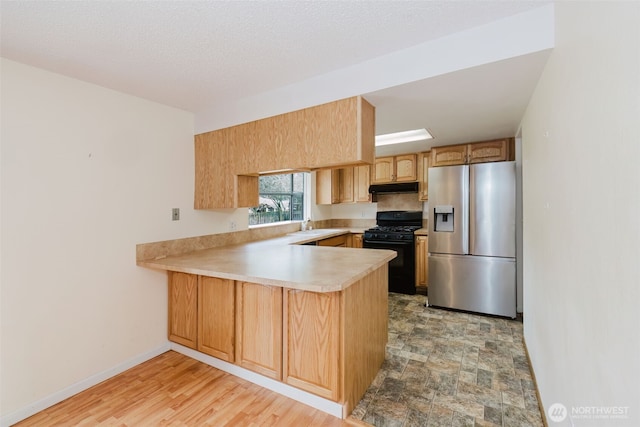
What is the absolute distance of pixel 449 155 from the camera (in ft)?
12.5

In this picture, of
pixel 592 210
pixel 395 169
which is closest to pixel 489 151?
pixel 395 169

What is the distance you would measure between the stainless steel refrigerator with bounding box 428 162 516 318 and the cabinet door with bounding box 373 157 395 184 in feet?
3.48

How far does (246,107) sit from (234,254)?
53.9 inches

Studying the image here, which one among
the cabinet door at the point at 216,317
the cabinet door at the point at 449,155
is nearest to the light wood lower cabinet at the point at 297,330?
the cabinet door at the point at 216,317

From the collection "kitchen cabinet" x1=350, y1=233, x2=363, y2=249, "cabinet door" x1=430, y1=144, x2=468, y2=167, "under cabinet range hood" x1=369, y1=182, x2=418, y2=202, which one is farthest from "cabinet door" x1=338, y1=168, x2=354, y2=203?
"cabinet door" x1=430, y1=144, x2=468, y2=167

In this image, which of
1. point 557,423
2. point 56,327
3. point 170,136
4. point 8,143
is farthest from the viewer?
point 170,136

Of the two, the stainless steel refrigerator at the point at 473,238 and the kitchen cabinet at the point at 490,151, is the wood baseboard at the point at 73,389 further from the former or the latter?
the kitchen cabinet at the point at 490,151

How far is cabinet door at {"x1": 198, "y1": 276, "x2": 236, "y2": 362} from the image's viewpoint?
2196mm

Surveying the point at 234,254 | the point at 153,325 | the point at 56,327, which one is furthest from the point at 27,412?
the point at 234,254

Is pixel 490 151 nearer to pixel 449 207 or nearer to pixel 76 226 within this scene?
pixel 449 207

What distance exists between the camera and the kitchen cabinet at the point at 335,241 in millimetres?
4196

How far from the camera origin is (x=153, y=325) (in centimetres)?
258

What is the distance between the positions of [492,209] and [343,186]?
256 cm

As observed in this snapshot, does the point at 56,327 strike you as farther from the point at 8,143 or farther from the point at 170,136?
the point at 170,136
